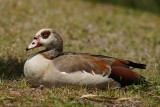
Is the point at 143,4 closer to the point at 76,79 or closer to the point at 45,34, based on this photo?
the point at 45,34

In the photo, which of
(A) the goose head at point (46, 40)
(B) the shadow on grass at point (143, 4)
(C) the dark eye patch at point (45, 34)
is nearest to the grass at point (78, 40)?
(A) the goose head at point (46, 40)

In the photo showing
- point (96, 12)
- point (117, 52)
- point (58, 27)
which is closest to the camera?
point (117, 52)

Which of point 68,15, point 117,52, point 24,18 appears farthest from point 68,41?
point 68,15

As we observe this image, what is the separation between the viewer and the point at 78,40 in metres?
11.8

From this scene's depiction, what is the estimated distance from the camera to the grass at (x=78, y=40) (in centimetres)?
645

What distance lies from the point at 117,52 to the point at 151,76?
2.88 metres

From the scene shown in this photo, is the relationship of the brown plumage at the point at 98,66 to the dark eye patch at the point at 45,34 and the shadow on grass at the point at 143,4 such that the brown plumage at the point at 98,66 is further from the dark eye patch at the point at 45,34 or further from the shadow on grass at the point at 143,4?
the shadow on grass at the point at 143,4

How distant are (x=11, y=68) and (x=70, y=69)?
1.54 m

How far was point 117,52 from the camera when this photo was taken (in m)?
10.9

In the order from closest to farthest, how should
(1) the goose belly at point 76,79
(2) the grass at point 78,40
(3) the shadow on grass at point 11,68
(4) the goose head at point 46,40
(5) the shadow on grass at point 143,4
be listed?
(2) the grass at point 78,40 → (1) the goose belly at point 76,79 → (4) the goose head at point 46,40 → (3) the shadow on grass at point 11,68 → (5) the shadow on grass at point 143,4

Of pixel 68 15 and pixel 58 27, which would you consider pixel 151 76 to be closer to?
pixel 58 27

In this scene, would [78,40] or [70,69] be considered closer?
[70,69]

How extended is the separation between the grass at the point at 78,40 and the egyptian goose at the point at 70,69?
4.1 inches

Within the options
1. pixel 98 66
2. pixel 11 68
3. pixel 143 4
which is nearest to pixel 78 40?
pixel 11 68
